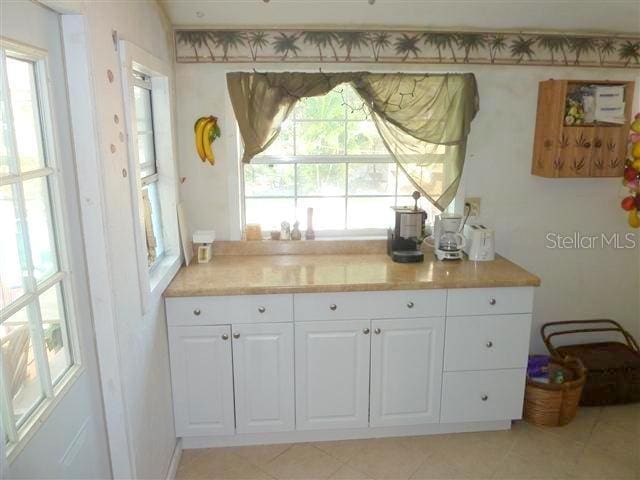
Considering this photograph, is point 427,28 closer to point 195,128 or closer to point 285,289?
point 195,128

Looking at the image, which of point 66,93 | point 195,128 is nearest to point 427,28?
point 195,128

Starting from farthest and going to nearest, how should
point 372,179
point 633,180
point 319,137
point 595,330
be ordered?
point 595,330
point 372,179
point 319,137
point 633,180

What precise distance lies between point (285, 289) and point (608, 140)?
1.95 metres

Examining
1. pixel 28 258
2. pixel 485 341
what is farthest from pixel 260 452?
pixel 28 258

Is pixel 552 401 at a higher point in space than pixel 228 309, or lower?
lower

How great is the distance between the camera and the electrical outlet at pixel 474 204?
9.32 feet

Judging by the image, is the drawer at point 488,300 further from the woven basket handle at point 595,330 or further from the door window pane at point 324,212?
the door window pane at point 324,212

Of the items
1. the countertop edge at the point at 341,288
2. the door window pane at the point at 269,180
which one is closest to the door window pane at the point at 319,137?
the door window pane at the point at 269,180

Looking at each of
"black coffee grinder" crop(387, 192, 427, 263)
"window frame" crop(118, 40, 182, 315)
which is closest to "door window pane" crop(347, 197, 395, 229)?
"black coffee grinder" crop(387, 192, 427, 263)

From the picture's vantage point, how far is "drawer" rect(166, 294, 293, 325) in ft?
7.41

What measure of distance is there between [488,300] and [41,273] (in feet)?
6.46

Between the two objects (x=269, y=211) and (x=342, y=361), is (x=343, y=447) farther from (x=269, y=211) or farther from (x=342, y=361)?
(x=269, y=211)

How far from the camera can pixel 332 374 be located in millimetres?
2408

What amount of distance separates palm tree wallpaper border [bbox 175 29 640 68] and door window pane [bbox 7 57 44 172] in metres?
1.35
